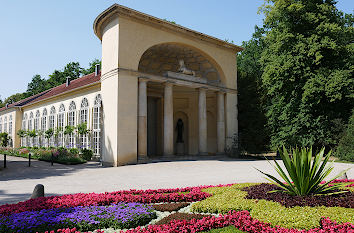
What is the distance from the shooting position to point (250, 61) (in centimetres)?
3634

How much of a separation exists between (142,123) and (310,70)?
44.9ft

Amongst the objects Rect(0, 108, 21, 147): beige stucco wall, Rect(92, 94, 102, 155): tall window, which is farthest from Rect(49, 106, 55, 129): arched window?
Rect(0, 108, 21, 147): beige stucco wall

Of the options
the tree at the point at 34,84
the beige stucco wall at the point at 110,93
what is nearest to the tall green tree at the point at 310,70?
the beige stucco wall at the point at 110,93

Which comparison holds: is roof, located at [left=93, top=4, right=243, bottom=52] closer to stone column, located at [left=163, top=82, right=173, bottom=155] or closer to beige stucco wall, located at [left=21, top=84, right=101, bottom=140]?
stone column, located at [left=163, top=82, right=173, bottom=155]

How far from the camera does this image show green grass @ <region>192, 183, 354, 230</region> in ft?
15.7

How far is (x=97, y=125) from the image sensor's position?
23203 millimetres

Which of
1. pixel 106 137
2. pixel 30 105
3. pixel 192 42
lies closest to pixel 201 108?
pixel 192 42

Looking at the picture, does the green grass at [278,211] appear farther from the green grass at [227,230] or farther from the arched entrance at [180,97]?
the arched entrance at [180,97]

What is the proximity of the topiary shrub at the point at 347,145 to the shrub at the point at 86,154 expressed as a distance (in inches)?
748

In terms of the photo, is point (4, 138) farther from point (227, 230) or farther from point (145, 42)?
point (227, 230)

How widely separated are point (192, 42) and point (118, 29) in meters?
6.56

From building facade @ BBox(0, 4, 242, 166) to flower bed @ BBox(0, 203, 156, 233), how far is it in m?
11.3

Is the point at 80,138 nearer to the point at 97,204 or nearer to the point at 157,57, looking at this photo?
the point at 157,57

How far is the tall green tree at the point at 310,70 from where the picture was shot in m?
20.2
